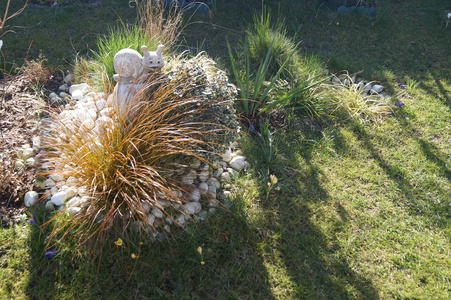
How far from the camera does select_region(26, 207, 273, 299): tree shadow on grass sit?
7.03ft

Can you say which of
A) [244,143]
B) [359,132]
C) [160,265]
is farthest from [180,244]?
[359,132]

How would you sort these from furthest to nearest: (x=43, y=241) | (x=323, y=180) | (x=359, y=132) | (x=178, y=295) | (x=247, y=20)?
(x=247, y=20)
(x=359, y=132)
(x=323, y=180)
(x=43, y=241)
(x=178, y=295)

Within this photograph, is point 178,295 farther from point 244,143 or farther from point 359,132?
point 359,132

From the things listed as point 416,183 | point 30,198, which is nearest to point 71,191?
point 30,198

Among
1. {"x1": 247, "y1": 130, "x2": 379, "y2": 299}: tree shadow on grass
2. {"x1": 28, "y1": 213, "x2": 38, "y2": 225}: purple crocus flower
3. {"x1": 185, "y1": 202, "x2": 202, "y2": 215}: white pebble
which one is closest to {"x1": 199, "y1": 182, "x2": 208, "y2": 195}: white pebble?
{"x1": 185, "y1": 202, "x2": 202, "y2": 215}: white pebble

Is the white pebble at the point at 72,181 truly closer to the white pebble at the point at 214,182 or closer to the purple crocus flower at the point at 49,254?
the purple crocus flower at the point at 49,254

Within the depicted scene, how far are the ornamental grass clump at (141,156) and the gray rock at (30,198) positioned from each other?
Result: 27 centimetres

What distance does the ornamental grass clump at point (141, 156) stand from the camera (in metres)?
2.24

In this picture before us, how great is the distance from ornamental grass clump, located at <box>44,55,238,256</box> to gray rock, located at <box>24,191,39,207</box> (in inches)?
10.5

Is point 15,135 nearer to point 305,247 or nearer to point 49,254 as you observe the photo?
point 49,254

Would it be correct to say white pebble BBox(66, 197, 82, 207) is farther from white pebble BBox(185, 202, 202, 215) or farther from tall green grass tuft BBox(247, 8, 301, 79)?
tall green grass tuft BBox(247, 8, 301, 79)

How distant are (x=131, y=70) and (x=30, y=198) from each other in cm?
122

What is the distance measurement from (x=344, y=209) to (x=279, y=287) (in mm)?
919

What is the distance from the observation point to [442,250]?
253 cm
